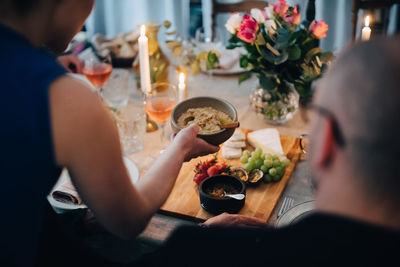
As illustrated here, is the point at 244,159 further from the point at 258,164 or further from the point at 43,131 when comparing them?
the point at 43,131

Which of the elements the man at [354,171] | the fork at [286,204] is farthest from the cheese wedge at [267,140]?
the man at [354,171]

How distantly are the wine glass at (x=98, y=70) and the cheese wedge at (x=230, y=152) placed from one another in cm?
70

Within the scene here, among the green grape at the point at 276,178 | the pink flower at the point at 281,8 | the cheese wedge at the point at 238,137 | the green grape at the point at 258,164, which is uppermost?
the pink flower at the point at 281,8

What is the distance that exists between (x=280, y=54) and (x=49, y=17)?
106 cm

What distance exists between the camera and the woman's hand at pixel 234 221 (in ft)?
3.92

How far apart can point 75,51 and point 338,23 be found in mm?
2445

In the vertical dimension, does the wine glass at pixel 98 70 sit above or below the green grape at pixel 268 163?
above

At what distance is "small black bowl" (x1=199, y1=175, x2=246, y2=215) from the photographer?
127cm

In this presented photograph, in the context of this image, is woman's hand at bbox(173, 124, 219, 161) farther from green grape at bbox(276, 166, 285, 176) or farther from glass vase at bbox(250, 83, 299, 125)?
glass vase at bbox(250, 83, 299, 125)

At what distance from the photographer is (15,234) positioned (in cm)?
84

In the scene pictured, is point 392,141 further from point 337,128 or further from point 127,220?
point 127,220

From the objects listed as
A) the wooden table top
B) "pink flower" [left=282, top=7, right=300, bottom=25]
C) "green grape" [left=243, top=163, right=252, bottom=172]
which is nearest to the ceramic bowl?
"green grape" [left=243, top=163, right=252, bottom=172]

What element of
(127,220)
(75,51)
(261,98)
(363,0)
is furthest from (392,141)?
(363,0)

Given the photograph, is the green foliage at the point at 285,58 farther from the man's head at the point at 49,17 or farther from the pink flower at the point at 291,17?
the man's head at the point at 49,17
